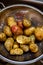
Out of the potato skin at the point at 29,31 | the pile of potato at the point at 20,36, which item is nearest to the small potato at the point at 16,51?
the pile of potato at the point at 20,36

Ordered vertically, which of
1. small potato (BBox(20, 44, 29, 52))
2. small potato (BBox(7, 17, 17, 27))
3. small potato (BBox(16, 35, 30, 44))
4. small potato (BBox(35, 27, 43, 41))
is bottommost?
small potato (BBox(20, 44, 29, 52))

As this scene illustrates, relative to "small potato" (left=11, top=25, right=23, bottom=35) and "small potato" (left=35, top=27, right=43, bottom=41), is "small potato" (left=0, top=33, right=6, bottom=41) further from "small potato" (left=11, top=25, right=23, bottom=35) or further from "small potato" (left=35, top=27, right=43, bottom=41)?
"small potato" (left=35, top=27, right=43, bottom=41)

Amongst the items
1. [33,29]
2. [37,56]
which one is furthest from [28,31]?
[37,56]

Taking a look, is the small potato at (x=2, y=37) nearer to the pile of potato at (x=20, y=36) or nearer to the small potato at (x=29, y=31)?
the pile of potato at (x=20, y=36)

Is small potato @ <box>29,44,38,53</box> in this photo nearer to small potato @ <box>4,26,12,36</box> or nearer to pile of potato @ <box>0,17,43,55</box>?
pile of potato @ <box>0,17,43,55</box>

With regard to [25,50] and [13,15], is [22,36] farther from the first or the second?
[13,15]

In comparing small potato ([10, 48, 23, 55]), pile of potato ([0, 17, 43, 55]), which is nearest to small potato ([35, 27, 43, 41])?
pile of potato ([0, 17, 43, 55])

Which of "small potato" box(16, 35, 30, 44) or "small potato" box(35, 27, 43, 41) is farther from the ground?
"small potato" box(35, 27, 43, 41)

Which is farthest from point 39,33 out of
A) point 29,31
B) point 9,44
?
point 9,44
